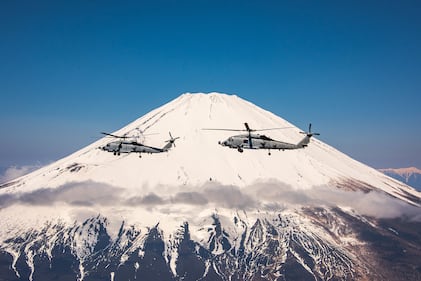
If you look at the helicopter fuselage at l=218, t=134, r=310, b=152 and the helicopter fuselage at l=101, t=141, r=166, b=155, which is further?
the helicopter fuselage at l=101, t=141, r=166, b=155

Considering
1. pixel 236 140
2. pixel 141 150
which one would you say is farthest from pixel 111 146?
pixel 236 140

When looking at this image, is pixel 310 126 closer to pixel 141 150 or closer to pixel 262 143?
pixel 262 143

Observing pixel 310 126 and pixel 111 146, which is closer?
pixel 310 126

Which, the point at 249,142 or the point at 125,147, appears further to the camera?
the point at 125,147

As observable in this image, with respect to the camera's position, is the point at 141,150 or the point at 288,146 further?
the point at 141,150

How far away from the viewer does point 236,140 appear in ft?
388

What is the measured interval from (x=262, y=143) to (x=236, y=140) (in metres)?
6.90

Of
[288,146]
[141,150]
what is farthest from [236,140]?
[141,150]

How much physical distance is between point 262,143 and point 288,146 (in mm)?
8351

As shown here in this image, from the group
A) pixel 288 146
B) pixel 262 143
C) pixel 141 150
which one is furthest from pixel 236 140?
pixel 141 150

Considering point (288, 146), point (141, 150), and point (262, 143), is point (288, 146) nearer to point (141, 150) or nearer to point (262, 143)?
point (262, 143)

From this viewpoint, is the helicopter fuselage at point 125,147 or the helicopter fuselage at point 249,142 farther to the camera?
the helicopter fuselage at point 125,147

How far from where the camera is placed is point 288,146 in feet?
405

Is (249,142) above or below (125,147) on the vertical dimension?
below
